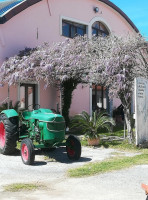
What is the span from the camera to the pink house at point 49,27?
16188mm

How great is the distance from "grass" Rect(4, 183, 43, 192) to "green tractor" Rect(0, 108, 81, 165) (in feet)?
5.73

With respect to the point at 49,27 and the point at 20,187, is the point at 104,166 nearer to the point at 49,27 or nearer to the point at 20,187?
the point at 20,187

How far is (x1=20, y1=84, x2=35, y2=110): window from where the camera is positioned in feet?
55.2

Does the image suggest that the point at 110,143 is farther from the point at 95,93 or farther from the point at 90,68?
the point at 95,93

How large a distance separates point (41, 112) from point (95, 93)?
41.6 ft

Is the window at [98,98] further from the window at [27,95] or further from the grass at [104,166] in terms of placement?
the grass at [104,166]

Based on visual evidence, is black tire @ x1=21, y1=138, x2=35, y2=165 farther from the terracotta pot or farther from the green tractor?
the terracotta pot

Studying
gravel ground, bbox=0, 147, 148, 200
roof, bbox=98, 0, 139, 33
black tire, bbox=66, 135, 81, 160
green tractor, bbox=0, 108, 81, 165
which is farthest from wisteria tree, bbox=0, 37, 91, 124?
roof, bbox=98, 0, 139, 33

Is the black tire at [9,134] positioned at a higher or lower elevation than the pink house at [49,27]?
lower

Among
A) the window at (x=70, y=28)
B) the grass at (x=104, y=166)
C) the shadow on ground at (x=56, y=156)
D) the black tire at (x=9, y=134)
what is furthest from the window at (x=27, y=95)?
the grass at (x=104, y=166)

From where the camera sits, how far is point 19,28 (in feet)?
54.6

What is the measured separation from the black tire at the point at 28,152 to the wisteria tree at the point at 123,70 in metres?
4.09

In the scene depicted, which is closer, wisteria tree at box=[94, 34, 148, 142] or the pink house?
wisteria tree at box=[94, 34, 148, 142]

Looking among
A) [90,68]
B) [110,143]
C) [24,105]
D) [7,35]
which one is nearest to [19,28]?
[7,35]
